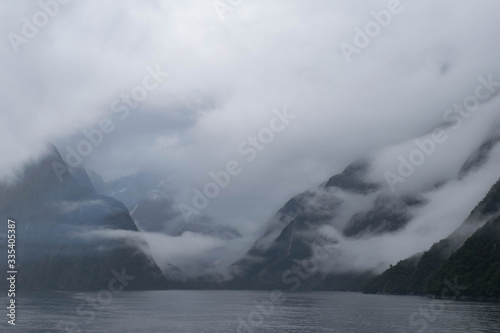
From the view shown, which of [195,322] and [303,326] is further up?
[195,322]

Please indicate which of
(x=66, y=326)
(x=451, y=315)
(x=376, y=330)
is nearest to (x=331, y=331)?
(x=376, y=330)

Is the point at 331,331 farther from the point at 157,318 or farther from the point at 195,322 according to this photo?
the point at 157,318

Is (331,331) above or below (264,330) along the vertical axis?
below

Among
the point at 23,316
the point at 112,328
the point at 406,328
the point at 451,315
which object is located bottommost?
the point at 451,315

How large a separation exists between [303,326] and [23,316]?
279 feet

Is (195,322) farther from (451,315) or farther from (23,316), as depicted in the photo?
(451,315)

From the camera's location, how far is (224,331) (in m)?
123

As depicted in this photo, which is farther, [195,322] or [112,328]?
[195,322]

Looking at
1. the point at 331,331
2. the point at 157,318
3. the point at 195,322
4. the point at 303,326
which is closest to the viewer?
the point at 331,331

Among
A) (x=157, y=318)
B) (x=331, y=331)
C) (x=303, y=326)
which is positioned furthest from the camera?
(x=157, y=318)

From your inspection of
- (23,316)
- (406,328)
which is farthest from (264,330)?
(23,316)

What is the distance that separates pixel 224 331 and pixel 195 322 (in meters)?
27.1

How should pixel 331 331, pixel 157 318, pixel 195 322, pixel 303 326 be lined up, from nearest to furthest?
pixel 331 331
pixel 303 326
pixel 195 322
pixel 157 318

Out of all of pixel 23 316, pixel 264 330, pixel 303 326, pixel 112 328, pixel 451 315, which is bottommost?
pixel 451 315
